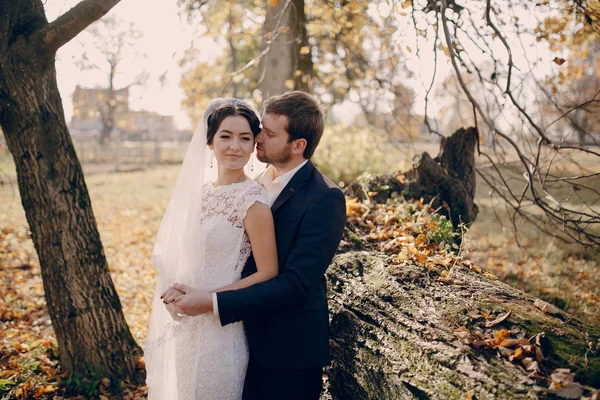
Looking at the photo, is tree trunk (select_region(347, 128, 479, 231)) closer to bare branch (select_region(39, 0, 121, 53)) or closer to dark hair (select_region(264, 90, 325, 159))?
dark hair (select_region(264, 90, 325, 159))


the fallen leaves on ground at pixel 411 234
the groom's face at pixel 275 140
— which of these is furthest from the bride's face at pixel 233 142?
the fallen leaves on ground at pixel 411 234

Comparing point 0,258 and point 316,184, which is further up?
point 316,184

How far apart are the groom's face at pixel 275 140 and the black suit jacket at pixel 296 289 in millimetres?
169

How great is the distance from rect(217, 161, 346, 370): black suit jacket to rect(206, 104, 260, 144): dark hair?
0.41m

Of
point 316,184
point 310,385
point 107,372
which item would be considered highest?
point 316,184

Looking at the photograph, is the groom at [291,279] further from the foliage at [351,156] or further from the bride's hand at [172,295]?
the foliage at [351,156]

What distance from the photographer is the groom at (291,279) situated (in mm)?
2268

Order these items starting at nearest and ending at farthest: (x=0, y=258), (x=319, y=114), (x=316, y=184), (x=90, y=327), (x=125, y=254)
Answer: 1. (x=316, y=184)
2. (x=319, y=114)
3. (x=90, y=327)
4. (x=0, y=258)
5. (x=125, y=254)

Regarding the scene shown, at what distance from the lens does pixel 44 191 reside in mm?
3518

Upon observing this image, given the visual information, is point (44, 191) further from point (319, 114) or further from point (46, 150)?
point (319, 114)

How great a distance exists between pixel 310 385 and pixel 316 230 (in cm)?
97

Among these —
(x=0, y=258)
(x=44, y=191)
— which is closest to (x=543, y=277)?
(x=44, y=191)

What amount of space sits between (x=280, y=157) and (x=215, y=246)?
655mm

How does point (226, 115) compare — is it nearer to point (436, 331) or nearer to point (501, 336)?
point (436, 331)
